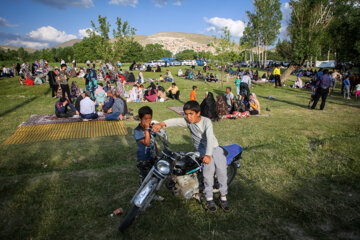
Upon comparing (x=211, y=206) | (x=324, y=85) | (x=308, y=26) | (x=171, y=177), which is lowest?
(x=211, y=206)

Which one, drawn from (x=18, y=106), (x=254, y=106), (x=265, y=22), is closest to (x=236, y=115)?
(x=254, y=106)

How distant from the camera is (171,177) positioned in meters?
3.32

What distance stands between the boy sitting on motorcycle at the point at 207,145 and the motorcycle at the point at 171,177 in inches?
6.0

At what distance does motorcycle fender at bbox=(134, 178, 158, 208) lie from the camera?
2775 millimetres

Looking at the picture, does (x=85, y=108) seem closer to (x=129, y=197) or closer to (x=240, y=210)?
(x=129, y=197)

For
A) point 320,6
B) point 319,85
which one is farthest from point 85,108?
point 320,6

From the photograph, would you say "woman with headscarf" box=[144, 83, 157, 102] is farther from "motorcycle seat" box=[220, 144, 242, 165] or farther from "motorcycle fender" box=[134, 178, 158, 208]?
"motorcycle fender" box=[134, 178, 158, 208]

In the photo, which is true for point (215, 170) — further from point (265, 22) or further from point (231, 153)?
point (265, 22)

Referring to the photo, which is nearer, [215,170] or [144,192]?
[144,192]

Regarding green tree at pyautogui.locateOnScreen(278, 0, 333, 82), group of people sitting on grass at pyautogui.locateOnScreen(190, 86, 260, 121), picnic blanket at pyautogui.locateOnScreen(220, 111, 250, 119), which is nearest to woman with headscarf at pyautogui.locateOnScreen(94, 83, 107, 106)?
group of people sitting on grass at pyautogui.locateOnScreen(190, 86, 260, 121)

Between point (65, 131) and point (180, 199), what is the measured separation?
6198 millimetres

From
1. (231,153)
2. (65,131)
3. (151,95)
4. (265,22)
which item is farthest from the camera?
(265,22)

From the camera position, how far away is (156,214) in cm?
344

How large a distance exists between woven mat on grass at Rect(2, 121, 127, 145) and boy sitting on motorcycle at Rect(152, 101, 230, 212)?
5.12 metres
